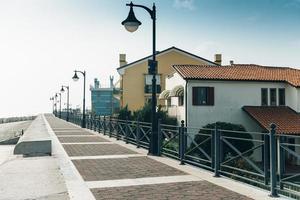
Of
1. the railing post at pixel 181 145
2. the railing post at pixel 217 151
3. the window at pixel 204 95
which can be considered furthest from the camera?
the window at pixel 204 95

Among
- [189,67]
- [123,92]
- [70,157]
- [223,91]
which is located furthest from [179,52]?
[70,157]

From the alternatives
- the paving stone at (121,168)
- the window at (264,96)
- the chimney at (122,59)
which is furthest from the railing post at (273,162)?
the chimney at (122,59)

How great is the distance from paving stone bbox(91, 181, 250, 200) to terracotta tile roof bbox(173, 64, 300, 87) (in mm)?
23138

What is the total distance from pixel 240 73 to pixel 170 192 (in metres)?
28.2

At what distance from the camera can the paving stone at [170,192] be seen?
6.62 meters

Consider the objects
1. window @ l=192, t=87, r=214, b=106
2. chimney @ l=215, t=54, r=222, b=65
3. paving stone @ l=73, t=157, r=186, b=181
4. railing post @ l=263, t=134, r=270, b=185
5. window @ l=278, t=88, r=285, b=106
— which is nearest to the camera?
railing post @ l=263, t=134, r=270, b=185

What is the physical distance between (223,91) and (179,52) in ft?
51.4

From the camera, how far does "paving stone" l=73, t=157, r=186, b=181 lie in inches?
349

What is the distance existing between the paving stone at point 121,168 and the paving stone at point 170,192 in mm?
1235

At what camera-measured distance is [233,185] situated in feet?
25.1

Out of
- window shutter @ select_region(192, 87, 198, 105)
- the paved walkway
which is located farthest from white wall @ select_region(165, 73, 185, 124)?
the paved walkway

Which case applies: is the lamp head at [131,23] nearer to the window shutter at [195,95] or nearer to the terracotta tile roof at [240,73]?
the terracotta tile roof at [240,73]

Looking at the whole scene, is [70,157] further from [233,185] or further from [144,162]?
[233,185]

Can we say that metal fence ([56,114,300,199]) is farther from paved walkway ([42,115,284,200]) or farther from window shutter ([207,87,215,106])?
window shutter ([207,87,215,106])
